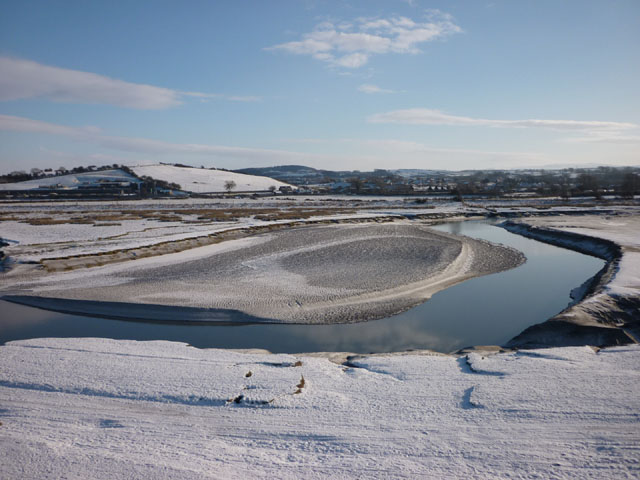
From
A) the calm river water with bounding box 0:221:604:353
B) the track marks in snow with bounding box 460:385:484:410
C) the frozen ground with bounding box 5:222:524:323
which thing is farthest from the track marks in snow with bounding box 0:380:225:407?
the frozen ground with bounding box 5:222:524:323

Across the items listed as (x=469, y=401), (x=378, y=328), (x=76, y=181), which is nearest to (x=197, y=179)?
(x=76, y=181)

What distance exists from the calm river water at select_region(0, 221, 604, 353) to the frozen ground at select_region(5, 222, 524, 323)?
885 millimetres

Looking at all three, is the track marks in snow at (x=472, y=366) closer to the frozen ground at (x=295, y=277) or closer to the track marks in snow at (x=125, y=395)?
the frozen ground at (x=295, y=277)

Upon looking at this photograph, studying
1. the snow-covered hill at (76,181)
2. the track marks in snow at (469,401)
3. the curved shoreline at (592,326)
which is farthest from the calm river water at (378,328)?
the snow-covered hill at (76,181)

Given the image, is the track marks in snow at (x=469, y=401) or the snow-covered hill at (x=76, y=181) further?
the snow-covered hill at (x=76, y=181)

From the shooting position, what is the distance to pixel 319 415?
22.4 ft

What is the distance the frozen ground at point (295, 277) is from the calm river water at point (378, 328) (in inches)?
34.8

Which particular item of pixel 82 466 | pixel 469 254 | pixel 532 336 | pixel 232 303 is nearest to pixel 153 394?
pixel 82 466

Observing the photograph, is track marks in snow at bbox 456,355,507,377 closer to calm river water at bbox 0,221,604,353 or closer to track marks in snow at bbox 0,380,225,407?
calm river water at bbox 0,221,604,353

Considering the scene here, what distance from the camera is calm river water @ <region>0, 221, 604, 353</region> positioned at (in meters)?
11.9

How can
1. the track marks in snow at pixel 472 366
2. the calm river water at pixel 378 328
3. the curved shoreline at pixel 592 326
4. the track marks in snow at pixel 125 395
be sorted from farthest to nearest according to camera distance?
the calm river water at pixel 378 328 → the curved shoreline at pixel 592 326 → the track marks in snow at pixel 472 366 → the track marks in snow at pixel 125 395

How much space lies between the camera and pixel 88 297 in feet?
52.5

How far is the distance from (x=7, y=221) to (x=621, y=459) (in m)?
51.0

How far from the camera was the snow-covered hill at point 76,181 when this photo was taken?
347 feet
